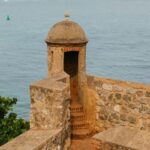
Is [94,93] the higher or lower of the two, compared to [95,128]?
higher

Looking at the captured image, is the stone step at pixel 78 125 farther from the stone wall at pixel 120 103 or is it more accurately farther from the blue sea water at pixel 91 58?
the blue sea water at pixel 91 58

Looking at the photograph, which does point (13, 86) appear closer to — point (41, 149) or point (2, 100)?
point (2, 100)

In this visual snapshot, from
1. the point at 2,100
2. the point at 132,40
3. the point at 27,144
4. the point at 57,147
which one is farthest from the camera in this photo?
the point at 132,40

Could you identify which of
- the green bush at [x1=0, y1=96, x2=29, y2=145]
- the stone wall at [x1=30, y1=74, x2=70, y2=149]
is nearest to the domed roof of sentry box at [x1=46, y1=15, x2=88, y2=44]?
the stone wall at [x1=30, y1=74, x2=70, y2=149]

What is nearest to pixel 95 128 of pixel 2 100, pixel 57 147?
pixel 57 147

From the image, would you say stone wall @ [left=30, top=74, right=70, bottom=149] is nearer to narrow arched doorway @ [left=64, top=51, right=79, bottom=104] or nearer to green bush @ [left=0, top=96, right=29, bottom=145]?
narrow arched doorway @ [left=64, top=51, right=79, bottom=104]

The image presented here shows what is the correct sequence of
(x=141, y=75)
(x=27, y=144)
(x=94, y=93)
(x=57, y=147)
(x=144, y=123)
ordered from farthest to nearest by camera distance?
(x=141, y=75) → (x=94, y=93) → (x=144, y=123) → (x=57, y=147) → (x=27, y=144)

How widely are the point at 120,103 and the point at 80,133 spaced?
140 cm

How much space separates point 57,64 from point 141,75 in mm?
50457

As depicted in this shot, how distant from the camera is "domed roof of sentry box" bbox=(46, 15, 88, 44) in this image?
10.5m

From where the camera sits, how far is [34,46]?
277 feet

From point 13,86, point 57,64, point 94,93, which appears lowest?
point 13,86

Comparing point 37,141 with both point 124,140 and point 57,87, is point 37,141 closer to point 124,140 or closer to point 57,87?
point 57,87

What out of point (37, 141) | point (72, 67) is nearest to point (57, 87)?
point (37, 141)
